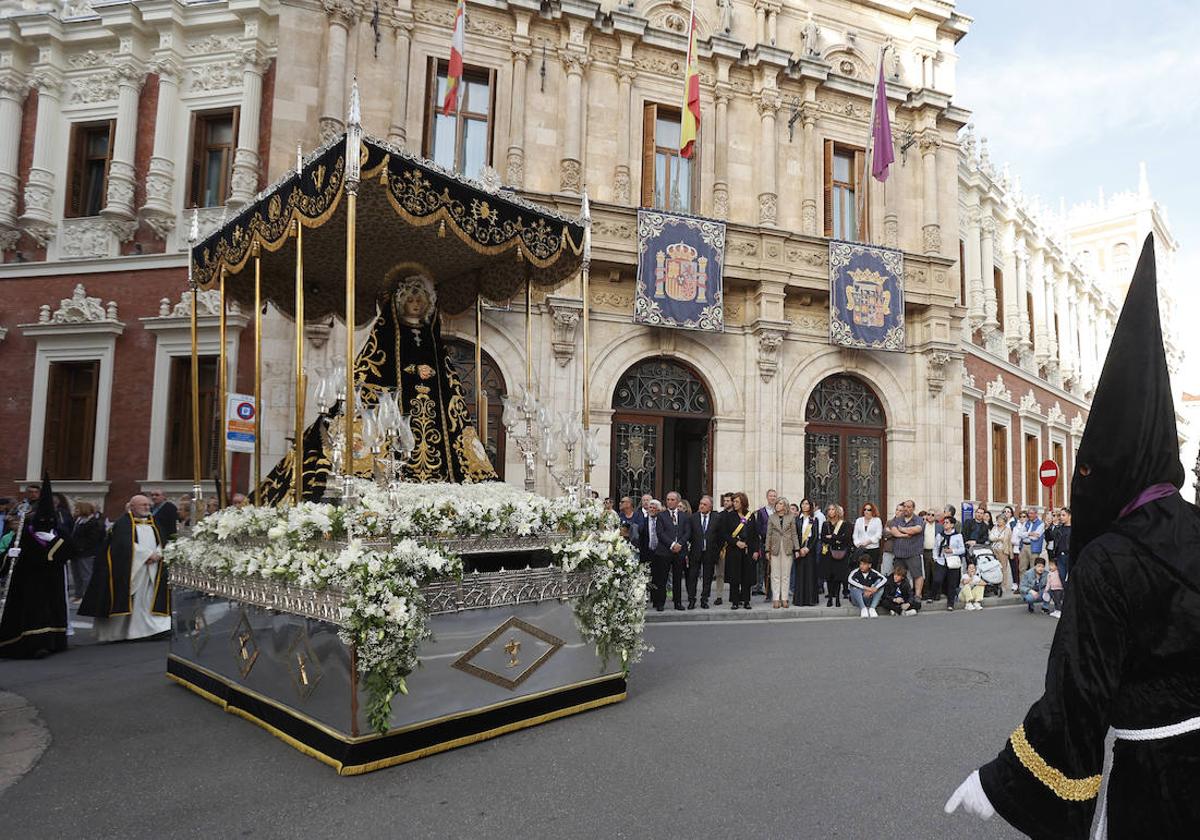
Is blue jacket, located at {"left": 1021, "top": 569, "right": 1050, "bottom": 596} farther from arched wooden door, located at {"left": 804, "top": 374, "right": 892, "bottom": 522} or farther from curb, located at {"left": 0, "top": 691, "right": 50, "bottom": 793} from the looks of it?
curb, located at {"left": 0, "top": 691, "right": 50, "bottom": 793}

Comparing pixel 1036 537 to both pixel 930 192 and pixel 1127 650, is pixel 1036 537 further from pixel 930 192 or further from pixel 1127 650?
pixel 1127 650

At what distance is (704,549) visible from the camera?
12125 millimetres

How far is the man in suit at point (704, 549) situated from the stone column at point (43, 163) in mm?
13936

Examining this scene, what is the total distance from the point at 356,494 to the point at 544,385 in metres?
9.13

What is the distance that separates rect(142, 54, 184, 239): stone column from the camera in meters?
14.7

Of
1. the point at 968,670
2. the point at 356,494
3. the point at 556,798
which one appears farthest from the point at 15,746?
the point at 968,670

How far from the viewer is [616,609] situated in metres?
6.05

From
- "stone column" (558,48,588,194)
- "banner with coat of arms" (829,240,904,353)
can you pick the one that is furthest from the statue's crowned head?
"banner with coat of arms" (829,240,904,353)

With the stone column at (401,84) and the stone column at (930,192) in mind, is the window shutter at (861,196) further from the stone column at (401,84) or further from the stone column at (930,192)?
the stone column at (401,84)

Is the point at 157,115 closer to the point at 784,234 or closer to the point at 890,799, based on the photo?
the point at 784,234

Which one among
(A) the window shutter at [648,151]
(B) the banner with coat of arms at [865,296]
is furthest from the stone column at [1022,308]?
(A) the window shutter at [648,151]

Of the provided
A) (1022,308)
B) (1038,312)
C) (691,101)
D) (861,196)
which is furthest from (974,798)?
(1038,312)

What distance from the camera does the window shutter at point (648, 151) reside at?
16219 millimetres

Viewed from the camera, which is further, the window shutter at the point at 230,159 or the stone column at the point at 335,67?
Result: the window shutter at the point at 230,159
